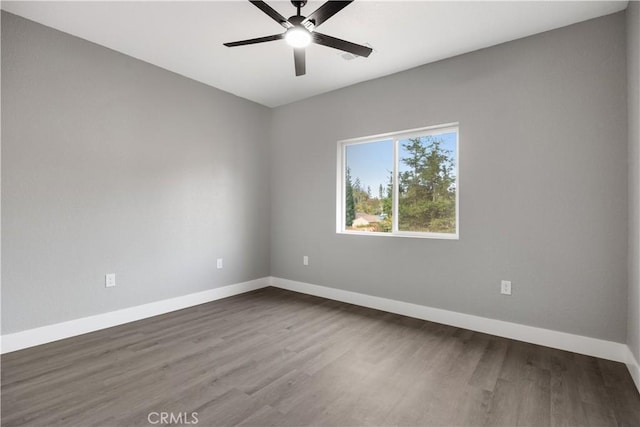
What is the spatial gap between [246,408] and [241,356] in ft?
2.13

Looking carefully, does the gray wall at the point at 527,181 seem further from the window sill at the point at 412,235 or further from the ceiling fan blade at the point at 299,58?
the ceiling fan blade at the point at 299,58

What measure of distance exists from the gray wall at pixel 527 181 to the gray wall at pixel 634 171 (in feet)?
0.31

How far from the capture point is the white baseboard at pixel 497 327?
7.66ft

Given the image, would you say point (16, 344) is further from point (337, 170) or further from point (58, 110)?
point (337, 170)

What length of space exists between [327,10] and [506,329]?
116 inches

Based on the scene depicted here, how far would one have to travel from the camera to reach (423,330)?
2.88 m

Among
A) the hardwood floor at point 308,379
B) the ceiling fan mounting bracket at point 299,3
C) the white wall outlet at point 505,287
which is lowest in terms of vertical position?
the hardwood floor at point 308,379

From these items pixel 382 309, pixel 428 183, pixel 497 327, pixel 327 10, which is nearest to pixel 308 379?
pixel 382 309

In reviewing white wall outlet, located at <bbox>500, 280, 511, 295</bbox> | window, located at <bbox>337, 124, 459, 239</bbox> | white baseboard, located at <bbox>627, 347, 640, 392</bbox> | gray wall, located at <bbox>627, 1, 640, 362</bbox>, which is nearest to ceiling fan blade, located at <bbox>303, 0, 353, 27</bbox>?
window, located at <bbox>337, 124, 459, 239</bbox>

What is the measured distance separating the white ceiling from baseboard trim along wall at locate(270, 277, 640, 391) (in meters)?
2.53

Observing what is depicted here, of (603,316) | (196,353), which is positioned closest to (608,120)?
(603,316)

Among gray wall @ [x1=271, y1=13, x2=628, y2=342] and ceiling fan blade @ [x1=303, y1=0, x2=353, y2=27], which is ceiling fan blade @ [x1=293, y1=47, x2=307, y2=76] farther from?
gray wall @ [x1=271, y1=13, x2=628, y2=342]

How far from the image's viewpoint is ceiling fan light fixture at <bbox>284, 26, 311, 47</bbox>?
209cm

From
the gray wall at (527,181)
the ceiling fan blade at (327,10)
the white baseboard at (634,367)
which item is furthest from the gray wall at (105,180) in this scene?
the white baseboard at (634,367)
